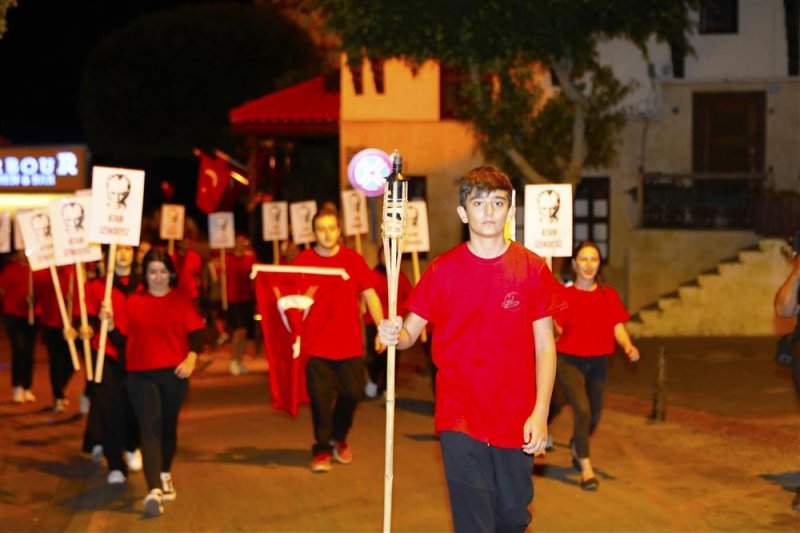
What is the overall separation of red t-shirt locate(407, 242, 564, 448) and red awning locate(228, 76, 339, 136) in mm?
22295

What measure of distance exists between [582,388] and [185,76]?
34.2 metres

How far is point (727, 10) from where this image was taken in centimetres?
2559

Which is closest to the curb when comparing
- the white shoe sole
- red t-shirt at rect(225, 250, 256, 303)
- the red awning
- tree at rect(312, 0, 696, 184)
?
tree at rect(312, 0, 696, 184)

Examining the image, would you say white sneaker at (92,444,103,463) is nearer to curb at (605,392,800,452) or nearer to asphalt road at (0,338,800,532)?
asphalt road at (0,338,800,532)

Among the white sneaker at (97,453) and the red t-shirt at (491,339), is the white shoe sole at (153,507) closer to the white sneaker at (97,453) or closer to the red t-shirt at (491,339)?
the white sneaker at (97,453)

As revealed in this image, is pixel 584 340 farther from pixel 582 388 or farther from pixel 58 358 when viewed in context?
pixel 58 358

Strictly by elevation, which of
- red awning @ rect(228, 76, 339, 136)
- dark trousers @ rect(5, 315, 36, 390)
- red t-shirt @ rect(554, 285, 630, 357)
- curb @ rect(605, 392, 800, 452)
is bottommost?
curb @ rect(605, 392, 800, 452)

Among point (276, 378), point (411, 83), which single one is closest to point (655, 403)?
point (276, 378)

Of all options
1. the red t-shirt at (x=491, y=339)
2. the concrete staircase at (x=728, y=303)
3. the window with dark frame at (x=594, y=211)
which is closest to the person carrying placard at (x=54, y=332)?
the red t-shirt at (x=491, y=339)

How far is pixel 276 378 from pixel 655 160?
52.8 ft

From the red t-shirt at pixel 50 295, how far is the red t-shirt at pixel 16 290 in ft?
1.30

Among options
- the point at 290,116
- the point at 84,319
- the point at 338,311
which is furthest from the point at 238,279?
the point at 290,116

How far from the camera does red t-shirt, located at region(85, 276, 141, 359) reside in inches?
385

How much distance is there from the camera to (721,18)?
25.6 metres
